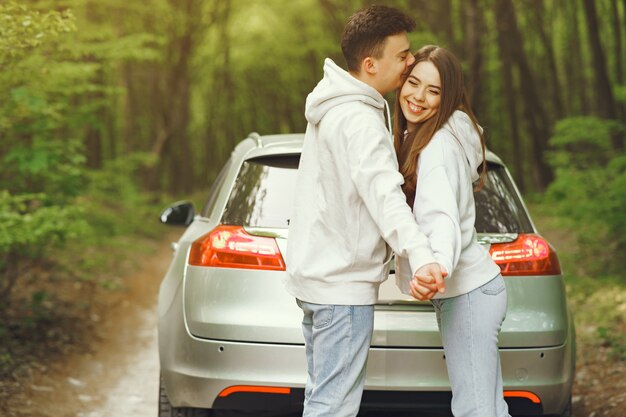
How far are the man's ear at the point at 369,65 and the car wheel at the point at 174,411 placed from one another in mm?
2122

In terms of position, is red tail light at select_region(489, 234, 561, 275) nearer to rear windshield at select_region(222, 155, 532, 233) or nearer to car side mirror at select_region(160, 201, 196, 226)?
rear windshield at select_region(222, 155, 532, 233)

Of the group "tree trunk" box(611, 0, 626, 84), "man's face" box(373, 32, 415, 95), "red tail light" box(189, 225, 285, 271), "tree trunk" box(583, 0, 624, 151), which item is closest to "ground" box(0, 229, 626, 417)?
"red tail light" box(189, 225, 285, 271)

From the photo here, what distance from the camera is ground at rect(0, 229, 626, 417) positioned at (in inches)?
233

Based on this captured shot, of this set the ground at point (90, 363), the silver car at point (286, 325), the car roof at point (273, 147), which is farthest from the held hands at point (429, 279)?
the ground at point (90, 363)

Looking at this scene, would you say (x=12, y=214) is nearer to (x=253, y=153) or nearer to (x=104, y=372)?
(x=104, y=372)

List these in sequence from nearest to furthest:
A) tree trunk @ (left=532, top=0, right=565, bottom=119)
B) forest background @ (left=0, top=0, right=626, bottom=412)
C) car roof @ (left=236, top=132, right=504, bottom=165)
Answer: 1. car roof @ (left=236, top=132, right=504, bottom=165)
2. forest background @ (left=0, top=0, right=626, bottom=412)
3. tree trunk @ (left=532, top=0, right=565, bottom=119)

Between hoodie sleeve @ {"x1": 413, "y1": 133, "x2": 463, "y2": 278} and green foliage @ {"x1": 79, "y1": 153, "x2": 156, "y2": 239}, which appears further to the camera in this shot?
green foliage @ {"x1": 79, "y1": 153, "x2": 156, "y2": 239}

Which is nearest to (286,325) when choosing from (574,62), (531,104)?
(531,104)

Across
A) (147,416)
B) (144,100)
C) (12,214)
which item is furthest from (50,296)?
(144,100)

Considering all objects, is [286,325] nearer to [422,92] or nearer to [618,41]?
[422,92]

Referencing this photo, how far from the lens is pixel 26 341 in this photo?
746cm

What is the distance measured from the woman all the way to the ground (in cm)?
252

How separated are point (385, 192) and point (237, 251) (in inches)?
57.9

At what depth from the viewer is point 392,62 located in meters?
3.07
